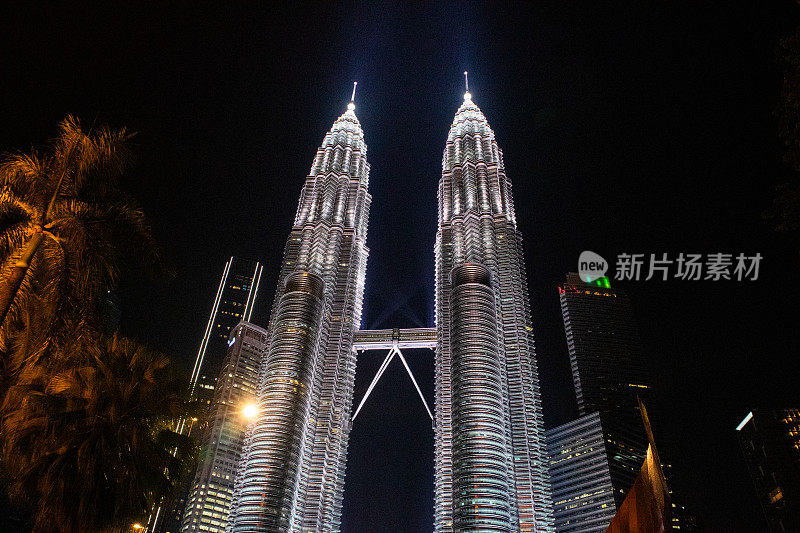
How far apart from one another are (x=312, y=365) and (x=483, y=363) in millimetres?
37889

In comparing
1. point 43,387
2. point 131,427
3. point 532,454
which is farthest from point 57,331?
point 532,454

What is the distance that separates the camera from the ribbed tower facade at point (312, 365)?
108625 mm

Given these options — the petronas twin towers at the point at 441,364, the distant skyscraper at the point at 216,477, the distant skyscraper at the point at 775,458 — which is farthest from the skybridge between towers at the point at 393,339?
the distant skyscraper at the point at 775,458

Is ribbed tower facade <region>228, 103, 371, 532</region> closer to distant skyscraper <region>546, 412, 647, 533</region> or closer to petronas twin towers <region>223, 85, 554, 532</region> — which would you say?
petronas twin towers <region>223, 85, 554, 532</region>

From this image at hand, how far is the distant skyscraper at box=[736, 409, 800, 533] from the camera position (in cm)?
14950

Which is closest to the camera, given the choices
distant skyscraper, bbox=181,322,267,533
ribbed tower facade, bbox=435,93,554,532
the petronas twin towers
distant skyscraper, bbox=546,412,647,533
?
ribbed tower facade, bbox=435,93,554,532

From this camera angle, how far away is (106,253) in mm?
15031

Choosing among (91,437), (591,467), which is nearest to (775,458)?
(591,467)

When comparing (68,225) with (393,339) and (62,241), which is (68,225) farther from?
(393,339)

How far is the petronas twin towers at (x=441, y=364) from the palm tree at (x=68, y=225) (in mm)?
98473

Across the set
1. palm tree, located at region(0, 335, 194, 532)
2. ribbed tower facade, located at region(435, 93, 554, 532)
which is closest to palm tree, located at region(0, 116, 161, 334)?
palm tree, located at region(0, 335, 194, 532)

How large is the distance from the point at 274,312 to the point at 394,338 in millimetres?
31571

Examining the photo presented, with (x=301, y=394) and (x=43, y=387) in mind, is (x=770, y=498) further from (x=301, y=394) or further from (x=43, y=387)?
(x=43, y=387)

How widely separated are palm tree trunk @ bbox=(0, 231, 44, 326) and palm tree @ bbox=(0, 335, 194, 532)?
1830 millimetres
